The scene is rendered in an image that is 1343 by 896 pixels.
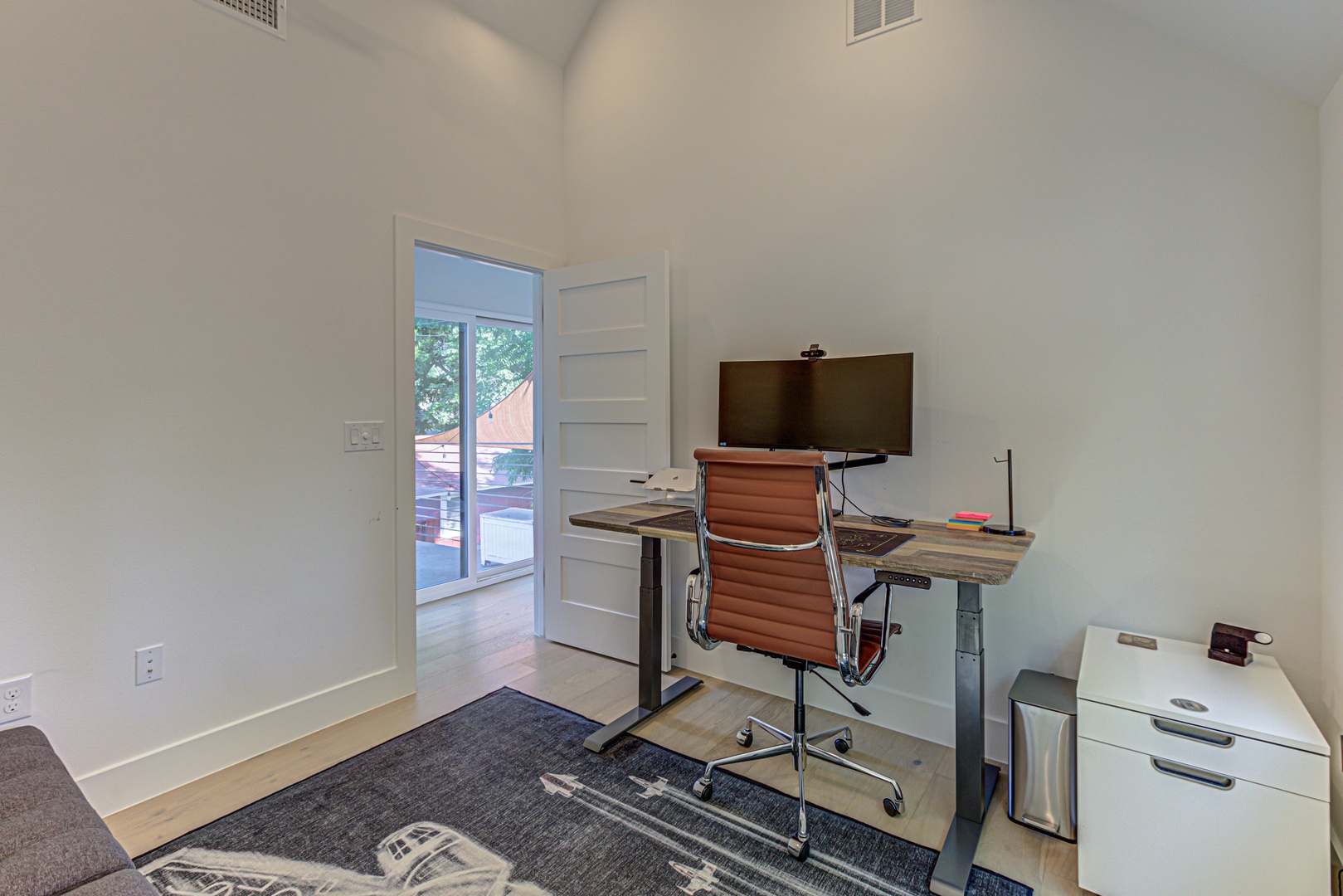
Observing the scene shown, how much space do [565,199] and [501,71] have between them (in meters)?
0.70

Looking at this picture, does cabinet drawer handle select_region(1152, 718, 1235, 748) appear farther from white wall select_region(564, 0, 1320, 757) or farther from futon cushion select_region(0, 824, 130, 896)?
futon cushion select_region(0, 824, 130, 896)

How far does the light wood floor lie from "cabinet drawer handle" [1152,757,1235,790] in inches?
17.1

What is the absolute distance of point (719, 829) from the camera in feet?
6.32

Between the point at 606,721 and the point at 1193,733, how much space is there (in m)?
1.95

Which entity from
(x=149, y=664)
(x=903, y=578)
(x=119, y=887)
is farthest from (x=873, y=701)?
(x=149, y=664)

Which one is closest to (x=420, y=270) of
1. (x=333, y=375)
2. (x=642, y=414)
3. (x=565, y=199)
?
(x=565, y=199)

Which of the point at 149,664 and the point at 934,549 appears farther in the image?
the point at 149,664

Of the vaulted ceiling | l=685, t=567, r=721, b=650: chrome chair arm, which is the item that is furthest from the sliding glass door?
the vaulted ceiling

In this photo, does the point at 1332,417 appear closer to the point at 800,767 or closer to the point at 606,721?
the point at 800,767

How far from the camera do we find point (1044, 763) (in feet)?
6.24

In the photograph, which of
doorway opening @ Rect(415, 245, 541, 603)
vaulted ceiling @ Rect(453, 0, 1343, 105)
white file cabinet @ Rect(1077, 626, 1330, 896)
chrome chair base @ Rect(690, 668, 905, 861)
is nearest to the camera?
white file cabinet @ Rect(1077, 626, 1330, 896)

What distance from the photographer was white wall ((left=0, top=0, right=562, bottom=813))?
1.91 metres

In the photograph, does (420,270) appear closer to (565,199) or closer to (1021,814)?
(565,199)

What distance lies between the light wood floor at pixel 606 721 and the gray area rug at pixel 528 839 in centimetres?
9
